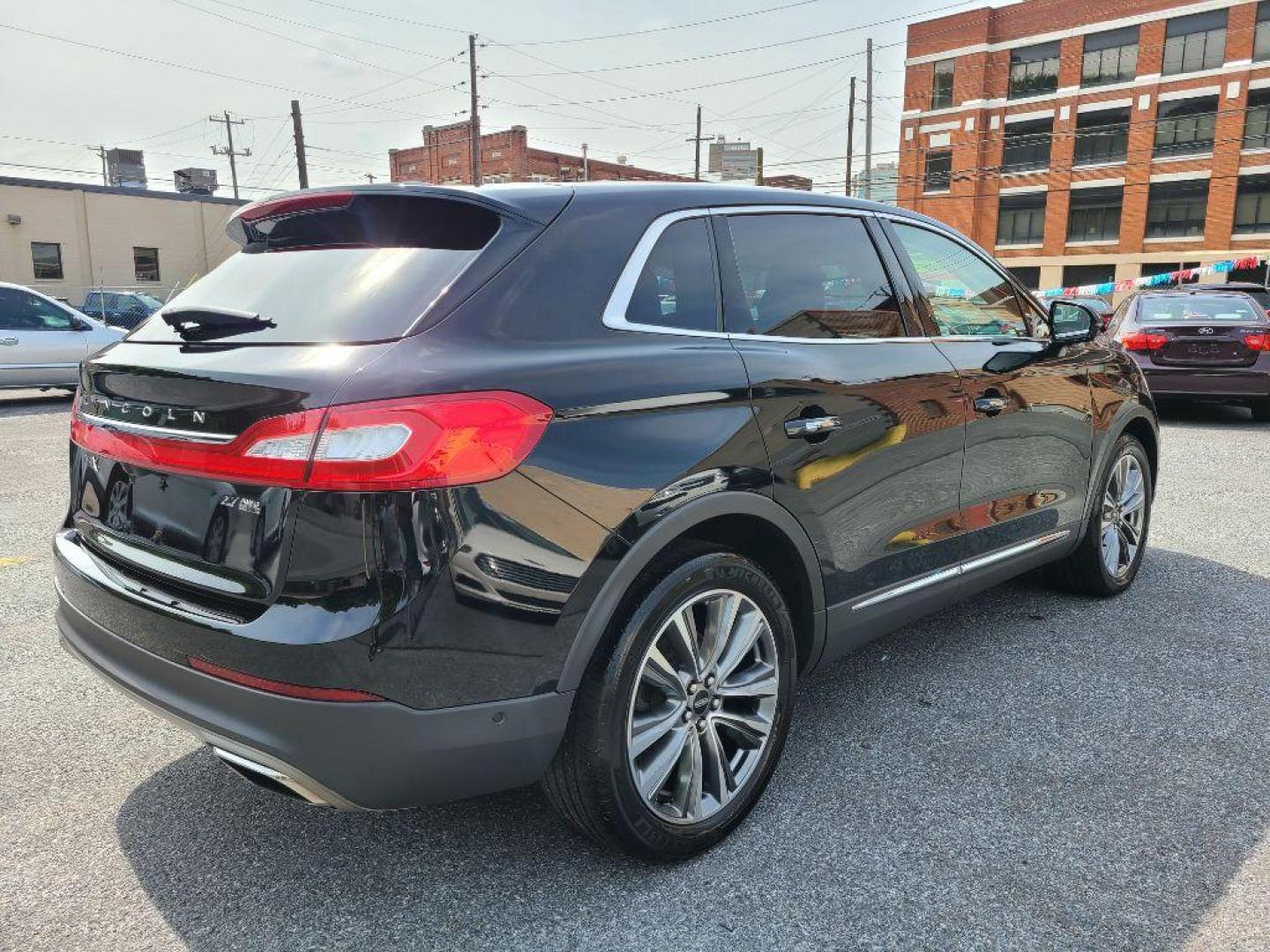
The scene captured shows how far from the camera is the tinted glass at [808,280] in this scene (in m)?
2.78

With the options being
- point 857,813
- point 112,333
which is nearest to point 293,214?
point 857,813

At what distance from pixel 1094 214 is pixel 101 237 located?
4433 cm

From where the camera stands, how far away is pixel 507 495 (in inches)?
78.5

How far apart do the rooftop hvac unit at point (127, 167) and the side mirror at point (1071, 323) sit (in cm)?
5542

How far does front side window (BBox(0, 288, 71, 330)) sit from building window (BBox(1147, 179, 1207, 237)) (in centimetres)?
4646

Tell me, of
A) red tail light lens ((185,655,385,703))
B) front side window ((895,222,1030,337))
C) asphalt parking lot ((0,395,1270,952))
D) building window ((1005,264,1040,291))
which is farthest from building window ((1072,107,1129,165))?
red tail light lens ((185,655,385,703))

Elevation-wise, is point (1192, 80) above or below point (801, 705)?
above

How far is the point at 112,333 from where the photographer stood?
13.4 meters

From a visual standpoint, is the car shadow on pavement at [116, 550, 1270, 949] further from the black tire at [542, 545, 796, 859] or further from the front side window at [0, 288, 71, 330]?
the front side window at [0, 288, 71, 330]

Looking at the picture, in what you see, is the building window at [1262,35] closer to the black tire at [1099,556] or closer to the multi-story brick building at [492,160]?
the multi-story brick building at [492,160]

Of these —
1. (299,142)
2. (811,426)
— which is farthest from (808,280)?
(299,142)

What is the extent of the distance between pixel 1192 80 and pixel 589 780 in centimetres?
5176

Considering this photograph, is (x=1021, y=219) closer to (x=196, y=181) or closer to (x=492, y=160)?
(x=492, y=160)

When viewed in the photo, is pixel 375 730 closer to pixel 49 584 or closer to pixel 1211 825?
pixel 1211 825
